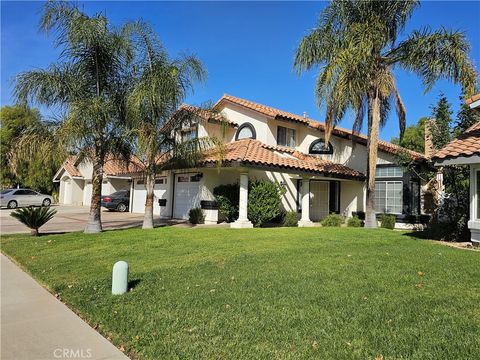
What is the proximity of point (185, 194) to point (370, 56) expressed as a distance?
11382 mm

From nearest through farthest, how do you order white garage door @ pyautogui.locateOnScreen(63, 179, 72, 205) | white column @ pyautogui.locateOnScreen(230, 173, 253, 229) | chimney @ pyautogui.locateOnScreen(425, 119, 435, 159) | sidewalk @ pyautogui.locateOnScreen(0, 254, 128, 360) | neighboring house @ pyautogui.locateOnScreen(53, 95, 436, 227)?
1. sidewalk @ pyautogui.locateOnScreen(0, 254, 128, 360)
2. white column @ pyautogui.locateOnScreen(230, 173, 253, 229)
3. chimney @ pyautogui.locateOnScreen(425, 119, 435, 159)
4. neighboring house @ pyautogui.locateOnScreen(53, 95, 436, 227)
5. white garage door @ pyautogui.locateOnScreen(63, 179, 72, 205)

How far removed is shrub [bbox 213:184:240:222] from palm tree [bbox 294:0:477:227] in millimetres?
5533

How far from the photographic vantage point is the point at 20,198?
31250 millimetres

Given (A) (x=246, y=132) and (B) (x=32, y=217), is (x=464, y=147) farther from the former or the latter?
(B) (x=32, y=217)

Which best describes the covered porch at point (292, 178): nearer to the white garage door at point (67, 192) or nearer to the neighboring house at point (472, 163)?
the neighboring house at point (472, 163)

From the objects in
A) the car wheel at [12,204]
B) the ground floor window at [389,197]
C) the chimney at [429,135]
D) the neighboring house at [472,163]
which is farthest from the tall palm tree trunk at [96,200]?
the car wheel at [12,204]

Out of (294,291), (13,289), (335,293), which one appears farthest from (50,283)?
(335,293)

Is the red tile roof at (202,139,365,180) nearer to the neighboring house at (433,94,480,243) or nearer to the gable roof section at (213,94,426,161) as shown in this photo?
the gable roof section at (213,94,426,161)

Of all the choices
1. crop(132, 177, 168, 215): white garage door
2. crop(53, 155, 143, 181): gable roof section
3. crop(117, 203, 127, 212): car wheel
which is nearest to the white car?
crop(53, 155, 143, 181): gable roof section

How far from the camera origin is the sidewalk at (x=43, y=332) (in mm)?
4004

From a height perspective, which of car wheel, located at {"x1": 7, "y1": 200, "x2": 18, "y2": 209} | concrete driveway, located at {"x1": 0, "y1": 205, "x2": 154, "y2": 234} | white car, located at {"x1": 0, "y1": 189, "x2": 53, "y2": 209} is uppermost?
white car, located at {"x1": 0, "y1": 189, "x2": 53, "y2": 209}

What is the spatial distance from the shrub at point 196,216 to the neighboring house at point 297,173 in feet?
1.27

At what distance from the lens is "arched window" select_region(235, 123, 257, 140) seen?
21194 mm

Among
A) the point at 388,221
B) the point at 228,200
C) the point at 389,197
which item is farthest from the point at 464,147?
the point at 228,200
